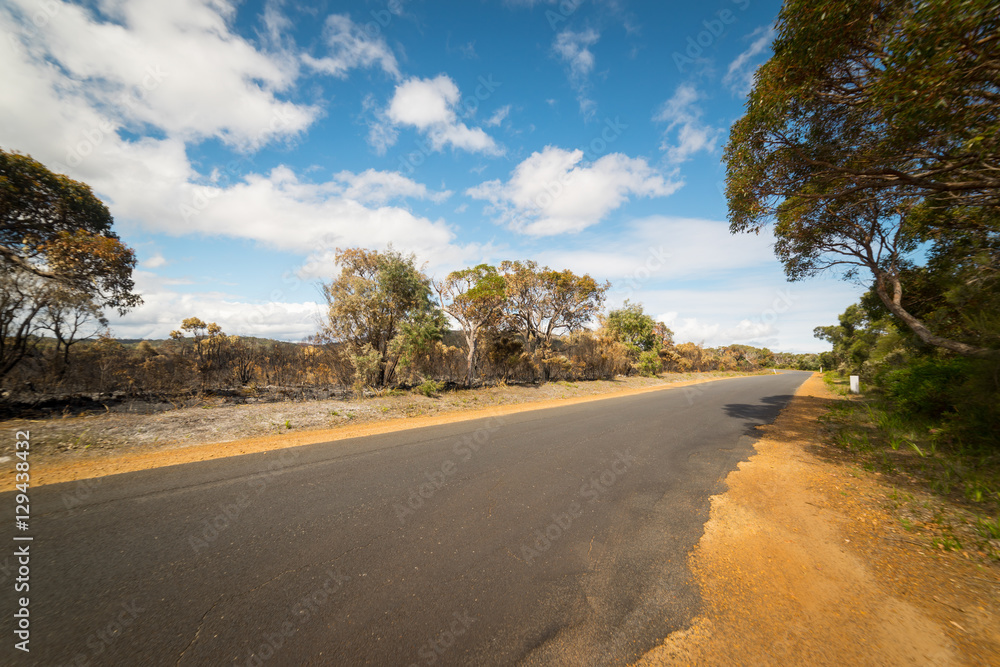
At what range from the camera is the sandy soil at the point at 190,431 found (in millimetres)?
5408

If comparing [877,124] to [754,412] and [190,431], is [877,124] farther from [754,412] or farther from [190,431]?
[190,431]

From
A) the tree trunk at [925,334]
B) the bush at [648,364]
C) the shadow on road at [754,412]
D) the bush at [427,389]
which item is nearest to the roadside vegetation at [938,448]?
the tree trunk at [925,334]

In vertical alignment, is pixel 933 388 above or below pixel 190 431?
above

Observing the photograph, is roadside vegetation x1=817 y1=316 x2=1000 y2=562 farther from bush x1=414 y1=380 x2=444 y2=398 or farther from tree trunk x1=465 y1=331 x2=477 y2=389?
tree trunk x1=465 y1=331 x2=477 y2=389

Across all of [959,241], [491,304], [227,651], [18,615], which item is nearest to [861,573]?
[227,651]

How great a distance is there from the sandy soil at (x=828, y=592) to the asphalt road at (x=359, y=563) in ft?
0.79

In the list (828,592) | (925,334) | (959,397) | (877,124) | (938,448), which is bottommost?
(828,592)

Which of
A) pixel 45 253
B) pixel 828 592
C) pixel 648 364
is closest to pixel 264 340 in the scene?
pixel 45 253

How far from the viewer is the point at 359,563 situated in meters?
2.83

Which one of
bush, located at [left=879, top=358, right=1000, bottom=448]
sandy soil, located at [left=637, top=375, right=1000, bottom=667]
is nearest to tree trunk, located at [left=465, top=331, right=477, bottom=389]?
sandy soil, located at [left=637, top=375, right=1000, bottom=667]

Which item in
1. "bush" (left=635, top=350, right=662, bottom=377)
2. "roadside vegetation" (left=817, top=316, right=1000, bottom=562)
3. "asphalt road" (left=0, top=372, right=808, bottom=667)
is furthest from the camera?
"bush" (left=635, top=350, right=662, bottom=377)

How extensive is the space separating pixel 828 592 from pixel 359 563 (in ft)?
13.2

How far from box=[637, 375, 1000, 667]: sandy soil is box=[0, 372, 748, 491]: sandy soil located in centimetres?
724

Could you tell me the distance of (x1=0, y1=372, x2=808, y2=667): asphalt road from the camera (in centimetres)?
203
